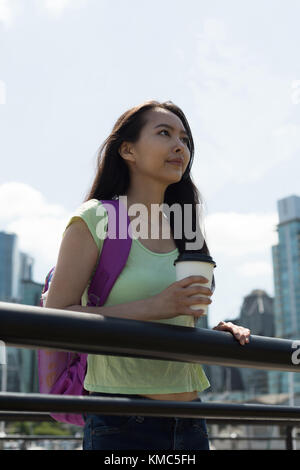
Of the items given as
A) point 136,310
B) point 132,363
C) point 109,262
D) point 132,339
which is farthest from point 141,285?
point 132,339

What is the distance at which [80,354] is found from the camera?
1862 mm

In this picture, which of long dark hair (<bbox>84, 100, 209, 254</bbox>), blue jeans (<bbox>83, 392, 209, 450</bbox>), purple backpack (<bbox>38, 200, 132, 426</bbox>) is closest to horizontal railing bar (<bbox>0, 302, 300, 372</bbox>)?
blue jeans (<bbox>83, 392, 209, 450</bbox>)

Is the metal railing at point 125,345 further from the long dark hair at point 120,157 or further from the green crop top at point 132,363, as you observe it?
the long dark hair at point 120,157

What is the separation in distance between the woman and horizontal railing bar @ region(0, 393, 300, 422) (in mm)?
219

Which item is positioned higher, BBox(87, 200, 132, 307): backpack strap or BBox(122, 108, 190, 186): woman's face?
BBox(122, 108, 190, 186): woman's face

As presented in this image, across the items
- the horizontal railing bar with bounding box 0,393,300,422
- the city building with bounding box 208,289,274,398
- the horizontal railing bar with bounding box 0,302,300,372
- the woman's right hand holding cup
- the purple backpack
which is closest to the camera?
the horizontal railing bar with bounding box 0,302,300,372

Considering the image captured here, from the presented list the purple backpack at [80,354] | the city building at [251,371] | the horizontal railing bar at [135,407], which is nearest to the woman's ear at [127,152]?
the purple backpack at [80,354]

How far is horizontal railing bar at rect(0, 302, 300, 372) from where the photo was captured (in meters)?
1.06

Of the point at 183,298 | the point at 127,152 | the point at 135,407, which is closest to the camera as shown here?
the point at 135,407

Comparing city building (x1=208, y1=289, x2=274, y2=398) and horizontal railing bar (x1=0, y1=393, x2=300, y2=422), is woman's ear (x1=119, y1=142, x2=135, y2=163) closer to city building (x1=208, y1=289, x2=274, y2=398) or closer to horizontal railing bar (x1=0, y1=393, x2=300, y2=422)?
horizontal railing bar (x1=0, y1=393, x2=300, y2=422)

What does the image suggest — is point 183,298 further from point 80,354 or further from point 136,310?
point 80,354

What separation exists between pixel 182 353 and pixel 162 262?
792 millimetres

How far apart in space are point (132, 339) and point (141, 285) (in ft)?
2.39
